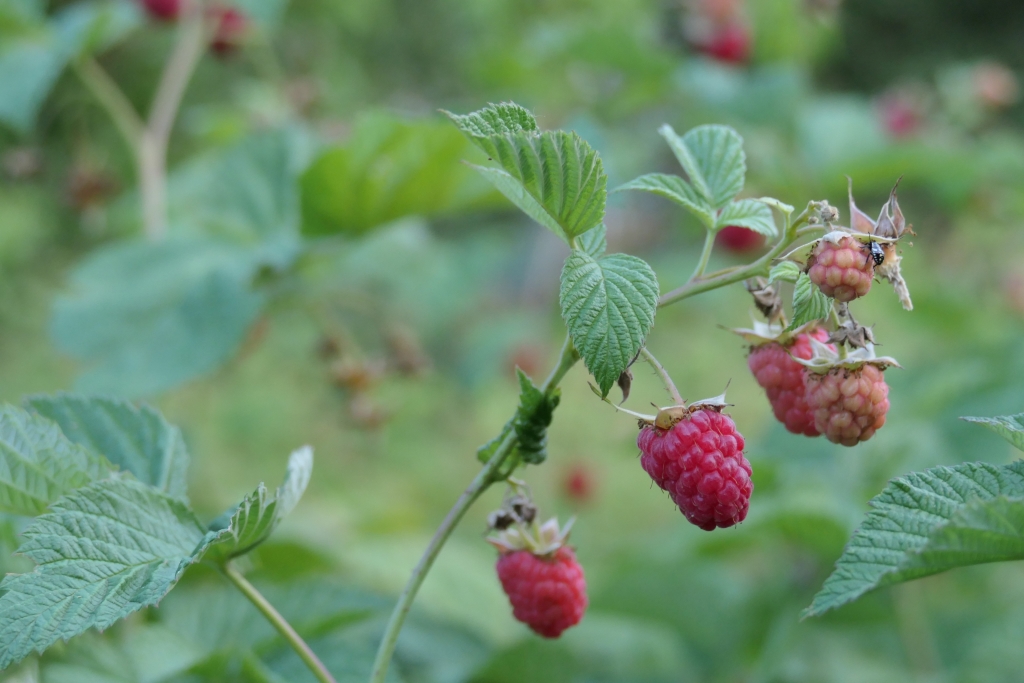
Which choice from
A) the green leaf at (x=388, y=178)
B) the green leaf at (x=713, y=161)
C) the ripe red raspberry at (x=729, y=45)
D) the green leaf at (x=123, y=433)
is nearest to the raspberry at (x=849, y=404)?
the green leaf at (x=713, y=161)

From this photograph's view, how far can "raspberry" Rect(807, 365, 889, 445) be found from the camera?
18.9 inches

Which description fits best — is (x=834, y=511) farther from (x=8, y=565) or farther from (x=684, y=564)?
(x=8, y=565)

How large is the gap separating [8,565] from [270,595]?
0.84ft

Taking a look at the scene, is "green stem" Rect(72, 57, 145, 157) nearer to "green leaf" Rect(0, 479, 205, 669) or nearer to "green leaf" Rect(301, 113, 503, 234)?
"green leaf" Rect(301, 113, 503, 234)

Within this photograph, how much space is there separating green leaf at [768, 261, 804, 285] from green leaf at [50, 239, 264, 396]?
2.31 feet

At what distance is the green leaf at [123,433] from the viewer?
60 centimetres

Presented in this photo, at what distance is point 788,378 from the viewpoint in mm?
528

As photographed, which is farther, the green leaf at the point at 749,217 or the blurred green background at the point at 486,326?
the blurred green background at the point at 486,326

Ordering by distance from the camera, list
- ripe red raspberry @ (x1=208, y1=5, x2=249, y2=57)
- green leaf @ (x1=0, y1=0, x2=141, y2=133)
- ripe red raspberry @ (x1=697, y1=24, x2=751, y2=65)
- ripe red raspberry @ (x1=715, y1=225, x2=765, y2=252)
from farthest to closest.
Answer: ripe red raspberry @ (x1=697, y1=24, x2=751, y2=65)
ripe red raspberry @ (x1=715, y1=225, x2=765, y2=252)
ripe red raspberry @ (x1=208, y1=5, x2=249, y2=57)
green leaf @ (x1=0, y1=0, x2=141, y2=133)

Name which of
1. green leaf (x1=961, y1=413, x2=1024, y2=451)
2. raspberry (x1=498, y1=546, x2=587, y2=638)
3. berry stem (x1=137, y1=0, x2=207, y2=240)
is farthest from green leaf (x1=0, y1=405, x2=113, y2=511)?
berry stem (x1=137, y1=0, x2=207, y2=240)

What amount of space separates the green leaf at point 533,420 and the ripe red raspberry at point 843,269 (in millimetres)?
146

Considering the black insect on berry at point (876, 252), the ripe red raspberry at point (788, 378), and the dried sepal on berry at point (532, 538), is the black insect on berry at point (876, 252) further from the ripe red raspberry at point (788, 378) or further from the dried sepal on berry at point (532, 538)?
the dried sepal on berry at point (532, 538)

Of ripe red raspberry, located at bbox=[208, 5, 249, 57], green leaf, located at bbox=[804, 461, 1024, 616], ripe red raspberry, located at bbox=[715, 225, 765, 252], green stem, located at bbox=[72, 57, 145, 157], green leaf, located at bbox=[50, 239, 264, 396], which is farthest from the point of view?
ripe red raspberry, located at bbox=[715, 225, 765, 252]

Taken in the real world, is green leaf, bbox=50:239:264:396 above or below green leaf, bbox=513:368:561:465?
below
